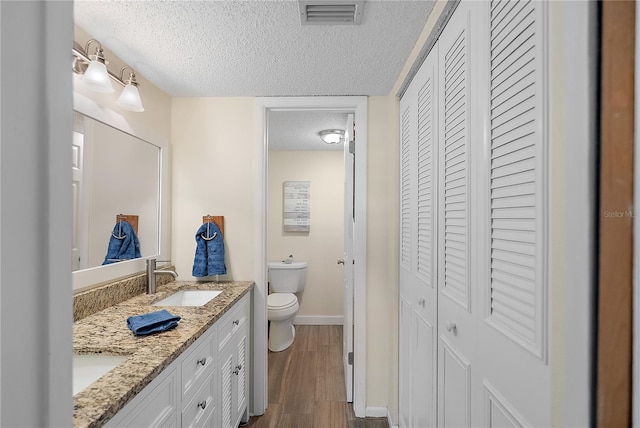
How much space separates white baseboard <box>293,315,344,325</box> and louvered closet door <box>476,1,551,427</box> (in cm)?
316

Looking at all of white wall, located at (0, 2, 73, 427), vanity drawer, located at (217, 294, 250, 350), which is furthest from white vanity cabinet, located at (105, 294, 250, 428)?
white wall, located at (0, 2, 73, 427)

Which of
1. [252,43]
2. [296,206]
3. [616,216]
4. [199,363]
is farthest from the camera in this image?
[296,206]

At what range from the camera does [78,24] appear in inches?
56.3

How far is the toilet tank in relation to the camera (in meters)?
3.74

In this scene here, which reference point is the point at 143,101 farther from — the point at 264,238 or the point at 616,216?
the point at 616,216

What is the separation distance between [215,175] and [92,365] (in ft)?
4.62

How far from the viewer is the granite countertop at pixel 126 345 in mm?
791

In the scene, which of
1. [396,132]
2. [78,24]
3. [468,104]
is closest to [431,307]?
[468,104]

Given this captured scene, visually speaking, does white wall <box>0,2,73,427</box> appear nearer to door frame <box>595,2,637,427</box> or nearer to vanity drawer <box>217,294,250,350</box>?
door frame <box>595,2,637,427</box>

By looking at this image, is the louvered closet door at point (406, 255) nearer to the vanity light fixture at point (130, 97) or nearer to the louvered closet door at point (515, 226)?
the louvered closet door at point (515, 226)

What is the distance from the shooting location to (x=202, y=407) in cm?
137

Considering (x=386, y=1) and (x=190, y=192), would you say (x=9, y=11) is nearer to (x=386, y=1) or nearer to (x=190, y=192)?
(x=386, y=1)

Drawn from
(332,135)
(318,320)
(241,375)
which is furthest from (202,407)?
(318,320)

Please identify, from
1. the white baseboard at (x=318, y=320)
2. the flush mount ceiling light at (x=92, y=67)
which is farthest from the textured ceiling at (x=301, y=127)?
the white baseboard at (x=318, y=320)
